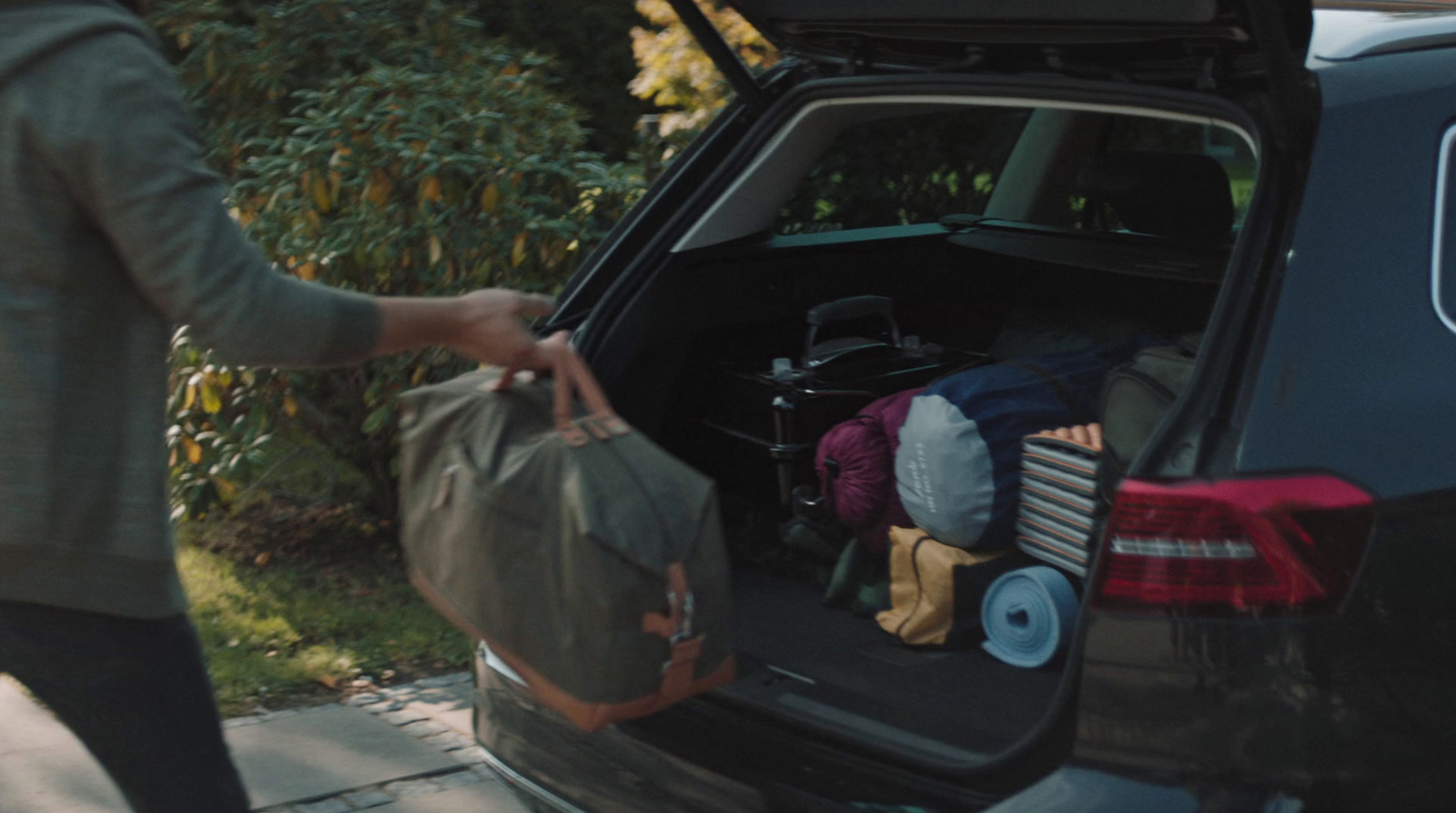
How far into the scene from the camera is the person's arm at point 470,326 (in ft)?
6.66

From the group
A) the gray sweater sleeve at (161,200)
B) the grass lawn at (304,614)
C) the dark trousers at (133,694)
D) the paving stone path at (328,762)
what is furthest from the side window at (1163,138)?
the dark trousers at (133,694)

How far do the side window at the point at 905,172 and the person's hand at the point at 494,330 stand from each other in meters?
1.76

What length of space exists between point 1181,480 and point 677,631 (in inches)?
27.7

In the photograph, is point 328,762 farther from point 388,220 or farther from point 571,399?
point 571,399

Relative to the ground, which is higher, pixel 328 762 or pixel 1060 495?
pixel 1060 495

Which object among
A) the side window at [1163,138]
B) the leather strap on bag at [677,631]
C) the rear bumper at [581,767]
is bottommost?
the rear bumper at [581,767]

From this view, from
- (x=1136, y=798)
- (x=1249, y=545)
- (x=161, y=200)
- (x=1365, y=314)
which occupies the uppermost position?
(x=161, y=200)

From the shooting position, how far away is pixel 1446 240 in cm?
216

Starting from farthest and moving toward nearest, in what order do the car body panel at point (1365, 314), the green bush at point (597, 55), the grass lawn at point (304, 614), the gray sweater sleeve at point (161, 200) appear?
the green bush at point (597, 55), the grass lawn at point (304, 614), the car body panel at point (1365, 314), the gray sweater sleeve at point (161, 200)

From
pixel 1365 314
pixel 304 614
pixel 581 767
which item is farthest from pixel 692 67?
pixel 1365 314

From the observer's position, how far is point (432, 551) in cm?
225

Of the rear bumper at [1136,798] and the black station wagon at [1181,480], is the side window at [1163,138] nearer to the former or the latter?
the black station wagon at [1181,480]

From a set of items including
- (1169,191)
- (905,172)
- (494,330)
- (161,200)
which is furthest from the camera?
(905,172)

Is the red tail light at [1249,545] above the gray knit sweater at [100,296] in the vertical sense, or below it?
below
